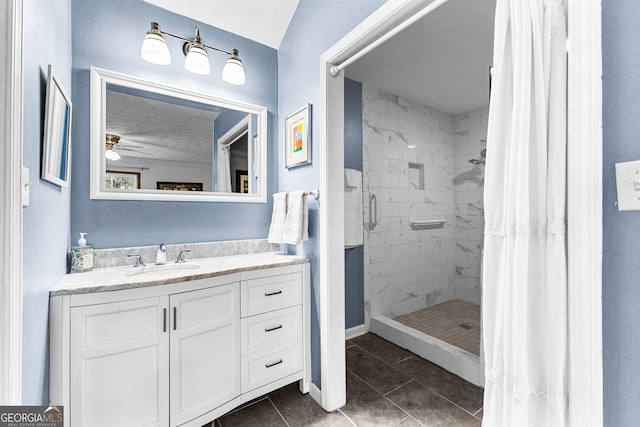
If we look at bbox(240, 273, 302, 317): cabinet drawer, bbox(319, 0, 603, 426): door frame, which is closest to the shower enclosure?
bbox(240, 273, 302, 317): cabinet drawer

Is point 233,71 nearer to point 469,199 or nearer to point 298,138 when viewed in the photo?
point 298,138

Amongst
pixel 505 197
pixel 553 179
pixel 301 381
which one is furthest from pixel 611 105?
pixel 301 381

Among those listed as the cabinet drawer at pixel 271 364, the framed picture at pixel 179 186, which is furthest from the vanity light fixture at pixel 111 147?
the cabinet drawer at pixel 271 364

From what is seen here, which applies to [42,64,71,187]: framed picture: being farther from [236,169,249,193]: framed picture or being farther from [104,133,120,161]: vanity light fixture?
[236,169,249,193]: framed picture

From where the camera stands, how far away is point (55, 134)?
1.20 m

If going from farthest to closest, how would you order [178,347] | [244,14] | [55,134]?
1. [244,14]
2. [178,347]
3. [55,134]

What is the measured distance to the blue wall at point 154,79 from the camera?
165 centimetres

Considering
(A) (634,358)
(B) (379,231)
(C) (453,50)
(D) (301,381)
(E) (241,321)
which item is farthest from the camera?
(B) (379,231)

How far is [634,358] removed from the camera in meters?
0.71

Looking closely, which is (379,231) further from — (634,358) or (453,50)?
(634,358)

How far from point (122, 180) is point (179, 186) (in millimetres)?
320

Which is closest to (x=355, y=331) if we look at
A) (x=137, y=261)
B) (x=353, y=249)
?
(x=353, y=249)

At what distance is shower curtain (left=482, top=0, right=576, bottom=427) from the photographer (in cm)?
81

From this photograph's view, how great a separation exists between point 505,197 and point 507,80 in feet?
1.32
